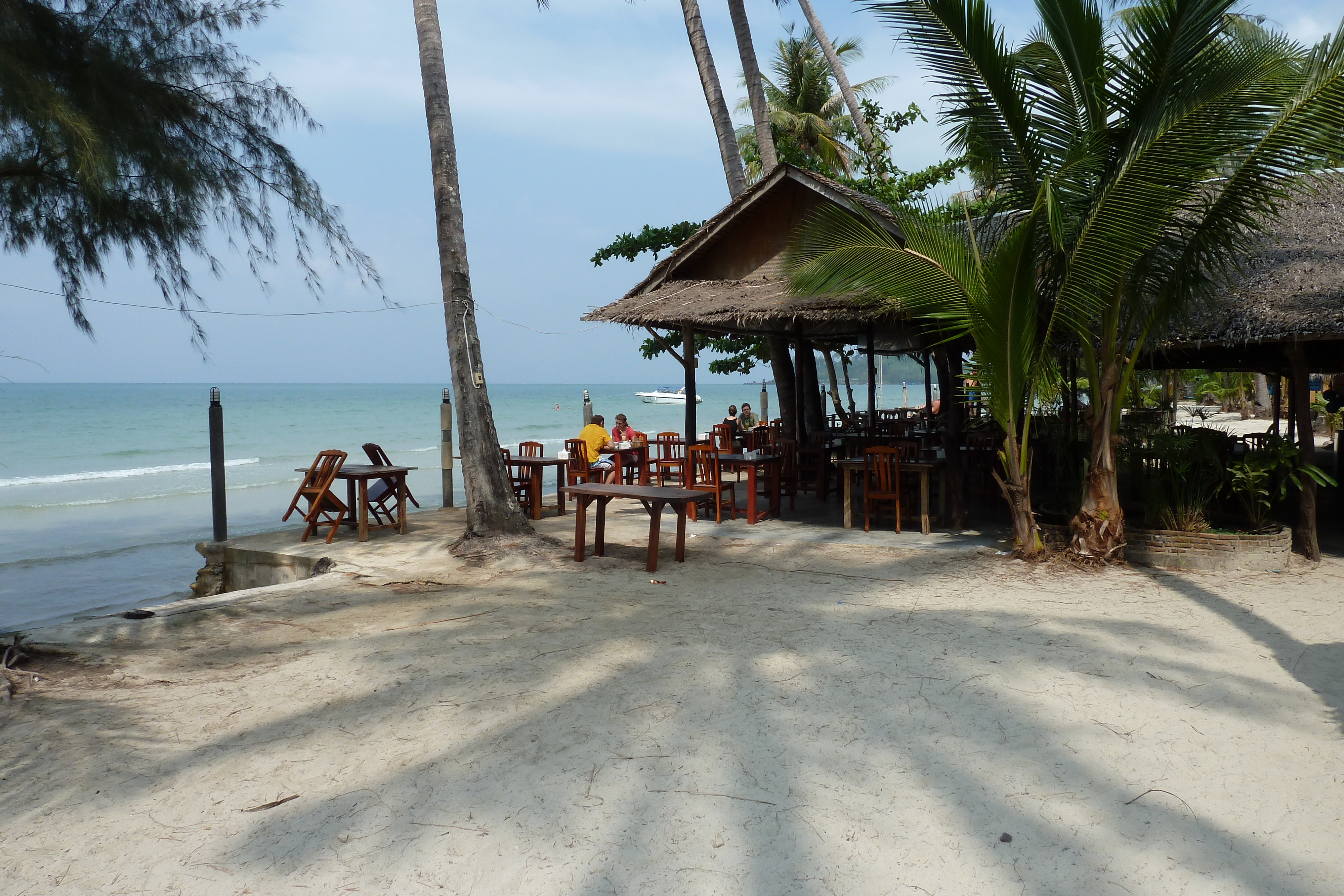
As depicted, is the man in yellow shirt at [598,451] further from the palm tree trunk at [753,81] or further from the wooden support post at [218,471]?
the palm tree trunk at [753,81]

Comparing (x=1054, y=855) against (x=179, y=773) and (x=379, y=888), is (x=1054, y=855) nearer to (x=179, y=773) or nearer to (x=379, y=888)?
(x=379, y=888)

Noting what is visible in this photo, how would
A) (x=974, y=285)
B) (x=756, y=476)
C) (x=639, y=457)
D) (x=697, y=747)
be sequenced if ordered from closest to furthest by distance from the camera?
(x=697, y=747) → (x=974, y=285) → (x=756, y=476) → (x=639, y=457)

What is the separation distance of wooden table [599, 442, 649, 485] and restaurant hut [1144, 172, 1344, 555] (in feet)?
17.5

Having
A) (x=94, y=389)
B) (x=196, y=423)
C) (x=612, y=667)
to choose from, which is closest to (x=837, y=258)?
(x=612, y=667)

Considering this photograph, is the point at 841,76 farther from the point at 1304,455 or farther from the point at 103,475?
the point at 103,475

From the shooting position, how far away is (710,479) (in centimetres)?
1002

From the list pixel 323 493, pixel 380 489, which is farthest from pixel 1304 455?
pixel 380 489

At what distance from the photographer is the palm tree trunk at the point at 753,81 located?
1398 centimetres

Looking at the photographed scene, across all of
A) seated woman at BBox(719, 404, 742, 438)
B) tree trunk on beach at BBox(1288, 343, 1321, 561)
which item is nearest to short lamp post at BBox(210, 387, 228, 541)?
seated woman at BBox(719, 404, 742, 438)

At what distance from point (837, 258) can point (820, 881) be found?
4.93 m

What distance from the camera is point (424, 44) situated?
7984 millimetres

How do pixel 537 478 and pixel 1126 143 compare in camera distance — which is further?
pixel 537 478

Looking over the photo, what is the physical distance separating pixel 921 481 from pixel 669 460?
12.4 ft

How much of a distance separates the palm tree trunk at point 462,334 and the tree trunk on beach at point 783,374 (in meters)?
5.80
